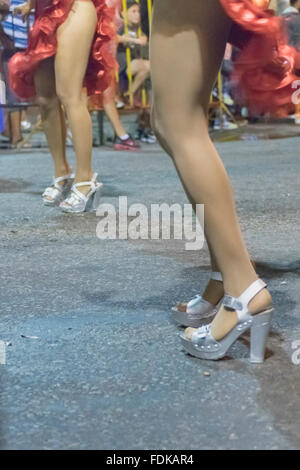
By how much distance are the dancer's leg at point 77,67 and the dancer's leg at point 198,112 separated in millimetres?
1967

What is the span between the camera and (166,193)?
4.46 m

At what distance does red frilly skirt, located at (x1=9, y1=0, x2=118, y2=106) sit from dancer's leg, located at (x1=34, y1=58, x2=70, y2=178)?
2.2 inches

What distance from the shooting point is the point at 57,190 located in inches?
157

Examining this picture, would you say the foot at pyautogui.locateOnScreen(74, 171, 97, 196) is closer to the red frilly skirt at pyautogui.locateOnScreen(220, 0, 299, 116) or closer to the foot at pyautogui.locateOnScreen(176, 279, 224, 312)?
the foot at pyautogui.locateOnScreen(176, 279, 224, 312)

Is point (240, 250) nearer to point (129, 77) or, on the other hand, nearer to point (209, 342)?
point (209, 342)

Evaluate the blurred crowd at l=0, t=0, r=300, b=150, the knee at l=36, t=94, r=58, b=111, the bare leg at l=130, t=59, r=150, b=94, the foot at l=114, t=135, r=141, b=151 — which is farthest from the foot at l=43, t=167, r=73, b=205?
the bare leg at l=130, t=59, r=150, b=94

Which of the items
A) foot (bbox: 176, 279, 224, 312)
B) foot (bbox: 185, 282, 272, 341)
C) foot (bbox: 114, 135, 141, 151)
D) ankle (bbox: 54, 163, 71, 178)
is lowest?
foot (bbox: 114, 135, 141, 151)

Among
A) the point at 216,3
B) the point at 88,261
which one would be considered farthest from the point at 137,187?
the point at 216,3

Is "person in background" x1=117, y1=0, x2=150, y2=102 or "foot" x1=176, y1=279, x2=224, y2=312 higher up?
"foot" x1=176, y1=279, x2=224, y2=312

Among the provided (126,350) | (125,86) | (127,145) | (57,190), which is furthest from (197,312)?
(125,86)

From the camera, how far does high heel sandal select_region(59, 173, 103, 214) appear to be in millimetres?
3797

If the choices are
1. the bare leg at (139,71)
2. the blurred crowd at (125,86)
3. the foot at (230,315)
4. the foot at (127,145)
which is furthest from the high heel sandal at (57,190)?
the bare leg at (139,71)

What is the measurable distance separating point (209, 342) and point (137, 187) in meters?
3.01

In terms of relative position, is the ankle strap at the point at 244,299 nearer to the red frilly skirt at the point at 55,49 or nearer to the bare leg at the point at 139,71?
the red frilly skirt at the point at 55,49
